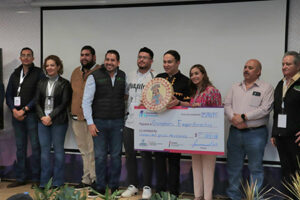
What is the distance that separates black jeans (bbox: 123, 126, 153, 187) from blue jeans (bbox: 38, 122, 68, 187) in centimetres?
Result: 78

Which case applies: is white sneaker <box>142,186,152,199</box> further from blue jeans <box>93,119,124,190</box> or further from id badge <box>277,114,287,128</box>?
id badge <box>277,114,287,128</box>

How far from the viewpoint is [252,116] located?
10.8 feet

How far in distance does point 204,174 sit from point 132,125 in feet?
3.22

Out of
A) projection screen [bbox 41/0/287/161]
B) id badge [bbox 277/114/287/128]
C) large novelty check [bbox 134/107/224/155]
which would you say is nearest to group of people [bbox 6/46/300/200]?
id badge [bbox 277/114/287/128]

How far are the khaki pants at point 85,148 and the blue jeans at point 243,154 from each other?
166cm

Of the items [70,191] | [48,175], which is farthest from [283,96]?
[48,175]

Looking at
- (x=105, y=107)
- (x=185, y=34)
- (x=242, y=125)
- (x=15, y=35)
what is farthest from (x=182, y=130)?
(x=15, y=35)

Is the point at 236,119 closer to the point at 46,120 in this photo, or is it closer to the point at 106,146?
the point at 106,146

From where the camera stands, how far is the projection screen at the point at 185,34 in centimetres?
378

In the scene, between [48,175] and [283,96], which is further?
[48,175]

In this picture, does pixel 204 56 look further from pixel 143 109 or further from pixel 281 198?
pixel 281 198

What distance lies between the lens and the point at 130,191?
12.7 ft

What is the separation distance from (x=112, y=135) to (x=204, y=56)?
146cm

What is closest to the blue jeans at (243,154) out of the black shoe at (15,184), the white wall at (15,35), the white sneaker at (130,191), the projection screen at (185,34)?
the projection screen at (185,34)
